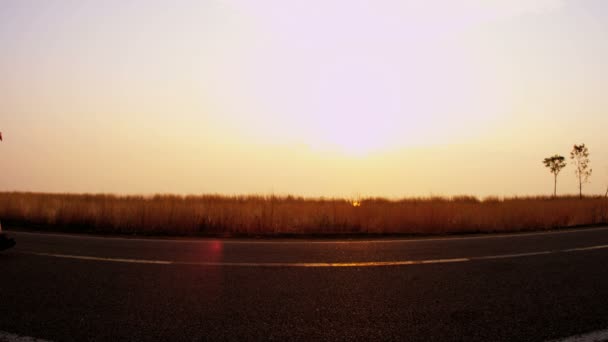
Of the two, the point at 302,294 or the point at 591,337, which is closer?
the point at 591,337

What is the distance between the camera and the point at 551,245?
8766mm

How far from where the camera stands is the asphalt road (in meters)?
3.55

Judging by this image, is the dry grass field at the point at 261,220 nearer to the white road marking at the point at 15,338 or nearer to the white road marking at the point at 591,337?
the white road marking at the point at 15,338

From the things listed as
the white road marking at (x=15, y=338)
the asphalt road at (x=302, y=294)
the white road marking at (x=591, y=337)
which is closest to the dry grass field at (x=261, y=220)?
the asphalt road at (x=302, y=294)

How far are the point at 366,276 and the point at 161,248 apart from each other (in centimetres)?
474

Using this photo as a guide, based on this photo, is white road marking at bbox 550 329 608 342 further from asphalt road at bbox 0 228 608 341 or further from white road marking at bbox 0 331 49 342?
white road marking at bbox 0 331 49 342

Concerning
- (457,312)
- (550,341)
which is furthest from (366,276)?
(550,341)

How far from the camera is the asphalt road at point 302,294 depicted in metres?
3.55

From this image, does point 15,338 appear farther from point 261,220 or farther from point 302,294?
point 261,220

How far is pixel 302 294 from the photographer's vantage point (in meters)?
4.67

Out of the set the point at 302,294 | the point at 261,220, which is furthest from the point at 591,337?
the point at 261,220

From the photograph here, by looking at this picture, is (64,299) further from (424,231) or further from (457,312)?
(424,231)

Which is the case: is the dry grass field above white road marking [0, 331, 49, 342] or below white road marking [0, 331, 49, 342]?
above

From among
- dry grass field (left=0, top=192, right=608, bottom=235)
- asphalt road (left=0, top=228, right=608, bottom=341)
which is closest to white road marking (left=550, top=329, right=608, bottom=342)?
asphalt road (left=0, top=228, right=608, bottom=341)
